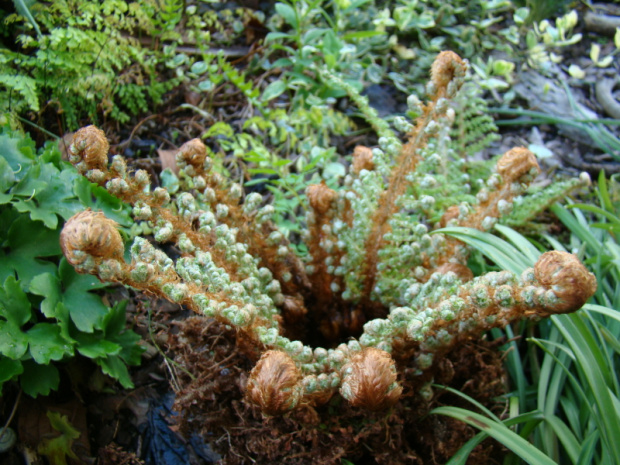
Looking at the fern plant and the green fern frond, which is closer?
the fern plant

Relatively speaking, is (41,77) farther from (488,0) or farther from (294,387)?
(488,0)

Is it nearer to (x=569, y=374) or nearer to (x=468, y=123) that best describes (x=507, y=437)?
(x=569, y=374)

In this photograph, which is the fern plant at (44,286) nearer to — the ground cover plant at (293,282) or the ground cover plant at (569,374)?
the ground cover plant at (293,282)

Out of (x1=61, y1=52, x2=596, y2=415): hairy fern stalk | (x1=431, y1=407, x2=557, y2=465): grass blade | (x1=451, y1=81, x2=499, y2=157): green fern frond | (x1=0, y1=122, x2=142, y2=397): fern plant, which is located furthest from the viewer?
(x1=451, y1=81, x2=499, y2=157): green fern frond

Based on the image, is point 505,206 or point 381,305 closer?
point 505,206

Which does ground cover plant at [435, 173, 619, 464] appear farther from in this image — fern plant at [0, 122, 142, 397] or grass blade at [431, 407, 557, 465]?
fern plant at [0, 122, 142, 397]

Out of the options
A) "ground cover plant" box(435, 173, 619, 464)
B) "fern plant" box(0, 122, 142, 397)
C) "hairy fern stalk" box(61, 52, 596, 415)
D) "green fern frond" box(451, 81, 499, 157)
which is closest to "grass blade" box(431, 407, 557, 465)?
"ground cover plant" box(435, 173, 619, 464)

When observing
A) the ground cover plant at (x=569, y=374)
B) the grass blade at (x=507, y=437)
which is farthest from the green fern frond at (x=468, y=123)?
the grass blade at (x=507, y=437)

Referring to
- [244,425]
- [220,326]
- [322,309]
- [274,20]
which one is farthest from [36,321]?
[274,20]
